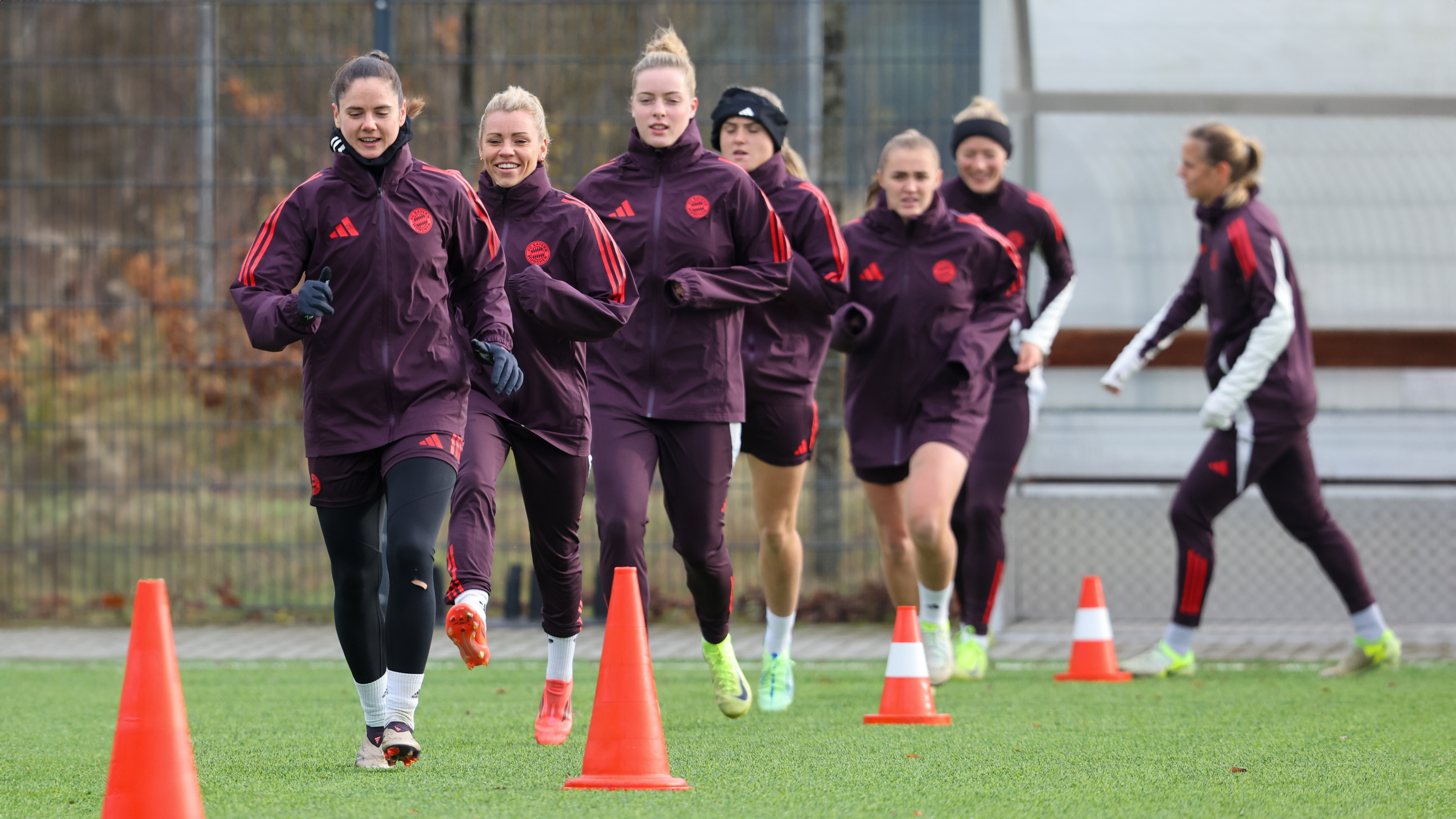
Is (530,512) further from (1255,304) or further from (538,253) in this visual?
(1255,304)

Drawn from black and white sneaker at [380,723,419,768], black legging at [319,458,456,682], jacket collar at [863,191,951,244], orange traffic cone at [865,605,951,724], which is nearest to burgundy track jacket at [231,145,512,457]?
black legging at [319,458,456,682]

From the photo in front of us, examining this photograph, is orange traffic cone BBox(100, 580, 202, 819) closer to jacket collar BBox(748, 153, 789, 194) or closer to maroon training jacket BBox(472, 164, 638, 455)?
maroon training jacket BBox(472, 164, 638, 455)

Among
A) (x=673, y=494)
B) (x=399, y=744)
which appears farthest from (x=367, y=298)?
(x=673, y=494)

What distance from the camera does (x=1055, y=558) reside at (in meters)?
10.0

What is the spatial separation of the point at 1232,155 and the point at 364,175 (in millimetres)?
4618

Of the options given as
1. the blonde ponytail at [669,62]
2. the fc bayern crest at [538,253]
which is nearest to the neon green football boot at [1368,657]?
the blonde ponytail at [669,62]

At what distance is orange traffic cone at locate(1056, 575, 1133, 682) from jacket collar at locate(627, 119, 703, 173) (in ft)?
9.49

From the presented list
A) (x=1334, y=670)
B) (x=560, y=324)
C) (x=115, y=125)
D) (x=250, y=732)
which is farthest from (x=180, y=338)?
(x=1334, y=670)

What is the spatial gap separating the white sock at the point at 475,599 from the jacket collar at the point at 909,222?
3008mm

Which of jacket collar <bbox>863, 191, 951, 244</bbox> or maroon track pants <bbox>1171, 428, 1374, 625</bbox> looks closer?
jacket collar <bbox>863, 191, 951, 244</bbox>

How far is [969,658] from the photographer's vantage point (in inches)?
301

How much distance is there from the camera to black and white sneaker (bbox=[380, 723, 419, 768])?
463 cm

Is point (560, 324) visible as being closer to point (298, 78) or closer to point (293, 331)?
point (293, 331)

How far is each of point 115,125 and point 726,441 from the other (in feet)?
20.3
